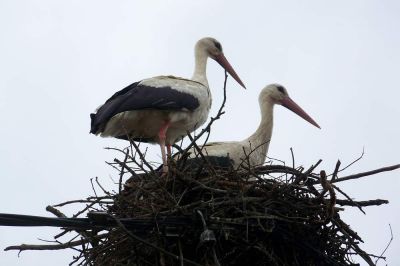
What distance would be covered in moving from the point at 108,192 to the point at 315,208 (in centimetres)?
138

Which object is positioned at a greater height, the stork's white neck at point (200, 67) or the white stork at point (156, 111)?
the stork's white neck at point (200, 67)

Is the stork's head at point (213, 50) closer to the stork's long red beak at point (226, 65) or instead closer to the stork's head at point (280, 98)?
the stork's long red beak at point (226, 65)

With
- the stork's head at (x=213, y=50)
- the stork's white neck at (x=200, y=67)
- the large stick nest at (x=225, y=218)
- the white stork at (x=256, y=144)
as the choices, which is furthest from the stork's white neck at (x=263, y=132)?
the large stick nest at (x=225, y=218)

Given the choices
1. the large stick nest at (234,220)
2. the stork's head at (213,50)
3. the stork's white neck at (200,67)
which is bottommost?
the large stick nest at (234,220)

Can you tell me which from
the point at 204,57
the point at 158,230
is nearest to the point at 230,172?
the point at 158,230

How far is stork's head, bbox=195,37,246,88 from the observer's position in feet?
27.5

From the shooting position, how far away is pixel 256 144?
7316 millimetres

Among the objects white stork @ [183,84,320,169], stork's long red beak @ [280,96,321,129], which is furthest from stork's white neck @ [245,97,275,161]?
stork's long red beak @ [280,96,321,129]

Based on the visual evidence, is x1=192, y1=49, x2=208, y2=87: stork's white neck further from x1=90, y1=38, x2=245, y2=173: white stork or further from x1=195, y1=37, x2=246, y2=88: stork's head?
x1=90, y1=38, x2=245, y2=173: white stork

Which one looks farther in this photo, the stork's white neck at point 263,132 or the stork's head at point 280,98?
the stork's head at point 280,98

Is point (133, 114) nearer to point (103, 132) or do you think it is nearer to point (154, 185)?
point (103, 132)

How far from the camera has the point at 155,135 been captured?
23.7 ft

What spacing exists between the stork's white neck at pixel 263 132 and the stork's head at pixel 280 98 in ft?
0.16

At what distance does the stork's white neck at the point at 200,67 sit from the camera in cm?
772
